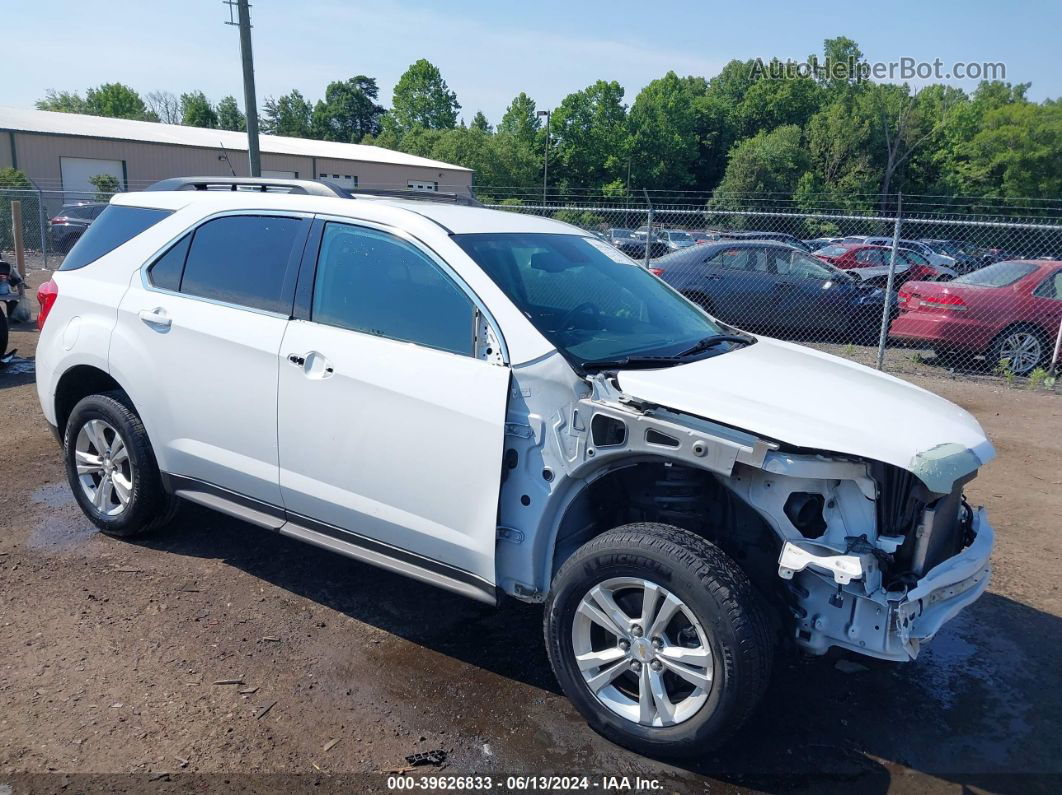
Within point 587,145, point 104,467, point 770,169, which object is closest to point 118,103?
point 587,145

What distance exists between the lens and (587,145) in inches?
2825

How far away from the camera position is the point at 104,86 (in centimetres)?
8488

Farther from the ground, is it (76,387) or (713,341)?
(713,341)

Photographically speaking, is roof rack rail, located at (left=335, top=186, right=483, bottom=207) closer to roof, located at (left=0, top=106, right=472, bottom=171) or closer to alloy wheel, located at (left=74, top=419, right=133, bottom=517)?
alloy wheel, located at (left=74, top=419, right=133, bottom=517)

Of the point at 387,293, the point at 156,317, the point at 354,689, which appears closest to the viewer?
the point at 354,689

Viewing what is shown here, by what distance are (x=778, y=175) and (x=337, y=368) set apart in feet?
191

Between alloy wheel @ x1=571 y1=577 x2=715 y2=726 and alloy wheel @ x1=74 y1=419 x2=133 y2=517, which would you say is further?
alloy wheel @ x1=74 y1=419 x2=133 y2=517

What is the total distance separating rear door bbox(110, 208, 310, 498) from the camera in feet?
13.0

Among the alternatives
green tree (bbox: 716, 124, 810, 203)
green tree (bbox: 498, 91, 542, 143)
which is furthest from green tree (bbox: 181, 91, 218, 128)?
green tree (bbox: 716, 124, 810, 203)

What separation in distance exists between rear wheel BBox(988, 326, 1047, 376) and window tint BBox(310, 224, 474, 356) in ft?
30.3

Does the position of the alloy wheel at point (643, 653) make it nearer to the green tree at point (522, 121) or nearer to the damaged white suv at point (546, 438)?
the damaged white suv at point (546, 438)

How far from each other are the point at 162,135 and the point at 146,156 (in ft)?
9.34

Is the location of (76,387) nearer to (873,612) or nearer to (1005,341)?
(873,612)

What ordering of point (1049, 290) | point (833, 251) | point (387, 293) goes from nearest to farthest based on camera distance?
1. point (387, 293)
2. point (1049, 290)
3. point (833, 251)
